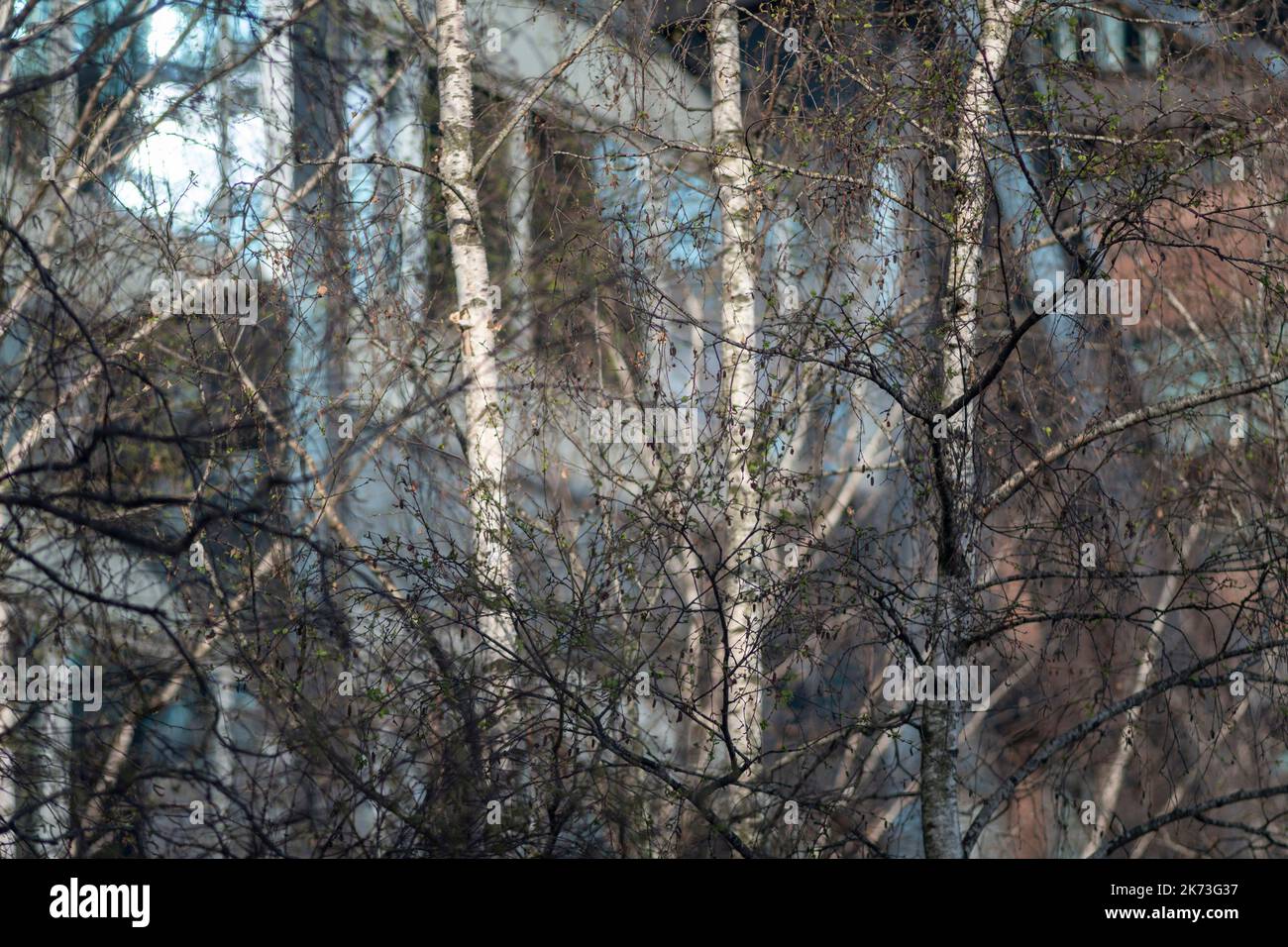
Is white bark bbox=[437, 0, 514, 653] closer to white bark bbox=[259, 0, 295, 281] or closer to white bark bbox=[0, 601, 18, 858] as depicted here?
white bark bbox=[259, 0, 295, 281]

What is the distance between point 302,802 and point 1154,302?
317 inches

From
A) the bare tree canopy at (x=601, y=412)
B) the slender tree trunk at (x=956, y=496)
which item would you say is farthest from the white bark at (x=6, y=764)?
the slender tree trunk at (x=956, y=496)

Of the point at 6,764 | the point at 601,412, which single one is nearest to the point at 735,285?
the point at 601,412

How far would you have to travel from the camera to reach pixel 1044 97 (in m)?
7.05

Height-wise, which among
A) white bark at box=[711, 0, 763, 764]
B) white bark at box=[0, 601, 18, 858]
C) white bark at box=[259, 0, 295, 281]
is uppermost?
white bark at box=[259, 0, 295, 281]

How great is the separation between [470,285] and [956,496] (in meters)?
3.47

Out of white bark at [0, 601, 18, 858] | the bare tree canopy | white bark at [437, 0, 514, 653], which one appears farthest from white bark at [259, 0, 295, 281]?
white bark at [0, 601, 18, 858]

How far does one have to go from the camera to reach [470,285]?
8.69 metres

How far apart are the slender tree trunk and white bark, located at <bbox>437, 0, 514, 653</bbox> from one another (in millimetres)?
2564

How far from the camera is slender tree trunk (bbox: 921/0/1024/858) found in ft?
23.2

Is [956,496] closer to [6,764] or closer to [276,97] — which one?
[6,764]

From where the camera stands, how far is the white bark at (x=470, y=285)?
839 cm

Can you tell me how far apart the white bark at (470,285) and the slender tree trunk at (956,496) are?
8.41 feet
